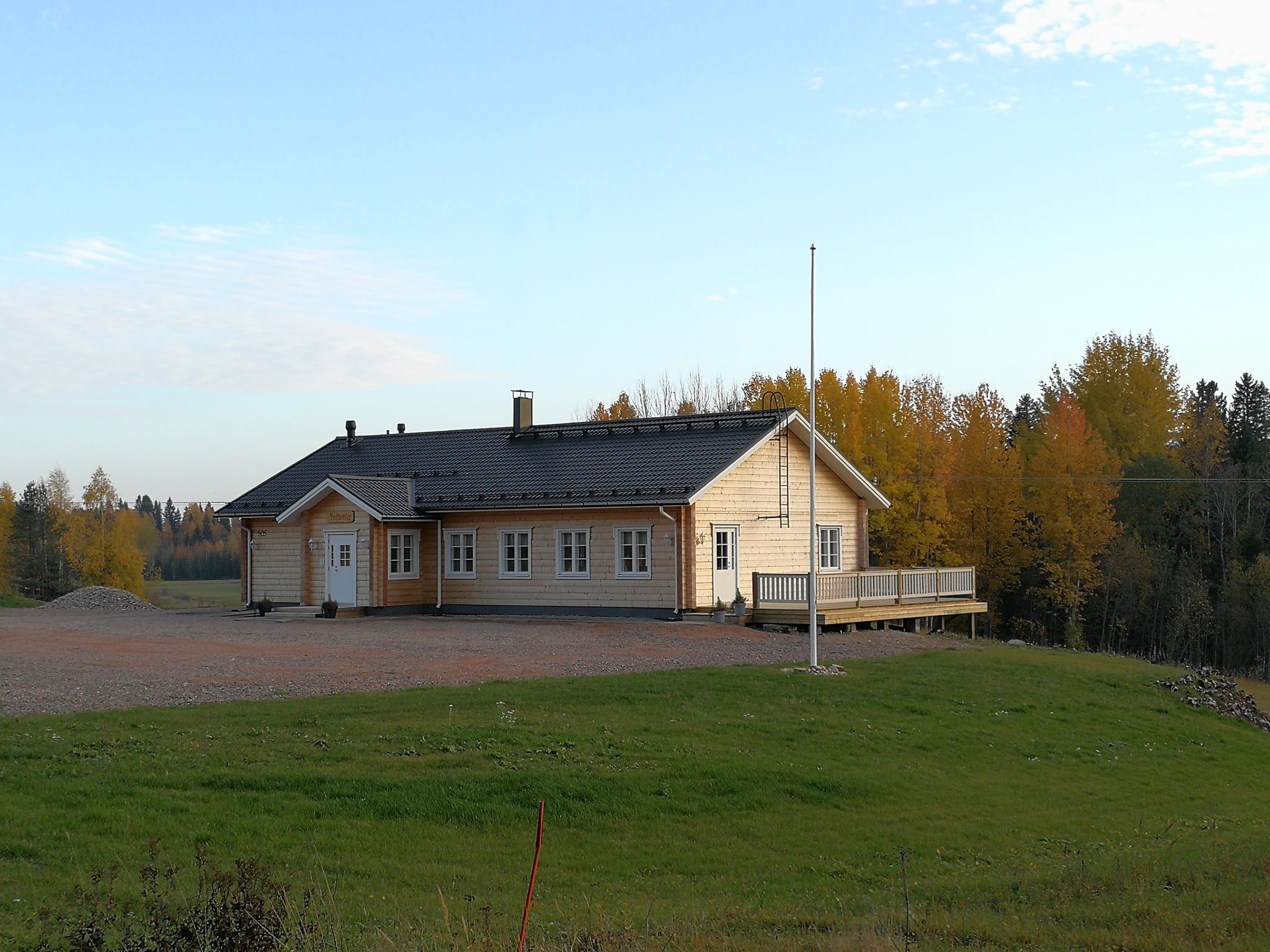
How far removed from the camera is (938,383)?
2699 inches

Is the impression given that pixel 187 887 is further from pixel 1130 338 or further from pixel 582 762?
pixel 1130 338

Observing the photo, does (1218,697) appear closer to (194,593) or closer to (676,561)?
(676,561)

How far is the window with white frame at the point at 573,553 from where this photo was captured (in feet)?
105

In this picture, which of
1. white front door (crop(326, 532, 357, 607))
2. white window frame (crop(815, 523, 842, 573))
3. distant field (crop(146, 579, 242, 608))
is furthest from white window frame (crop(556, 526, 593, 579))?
distant field (crop(146, 579, 242, 608))

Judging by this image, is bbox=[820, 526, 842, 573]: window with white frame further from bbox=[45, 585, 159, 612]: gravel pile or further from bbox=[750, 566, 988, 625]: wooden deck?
bbox=[45, 585, 159, 612]: gravel pile

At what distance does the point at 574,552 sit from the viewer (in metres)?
32.3

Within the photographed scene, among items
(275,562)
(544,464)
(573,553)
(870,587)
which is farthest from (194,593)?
(870,587)

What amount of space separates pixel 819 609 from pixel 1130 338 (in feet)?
126

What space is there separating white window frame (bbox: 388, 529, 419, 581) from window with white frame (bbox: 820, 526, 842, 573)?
37.3 feet

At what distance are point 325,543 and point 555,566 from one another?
6.97 m

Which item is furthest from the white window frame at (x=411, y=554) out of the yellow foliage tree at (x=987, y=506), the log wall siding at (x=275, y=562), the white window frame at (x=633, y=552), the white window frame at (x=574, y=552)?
the yellow foliage tree at (x=987, y=506)

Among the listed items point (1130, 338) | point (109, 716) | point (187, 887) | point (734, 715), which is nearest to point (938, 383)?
point (1130, 338)

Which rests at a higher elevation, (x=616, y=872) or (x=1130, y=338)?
(x=1130, y=338)

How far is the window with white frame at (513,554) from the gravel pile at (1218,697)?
52.5 ft
